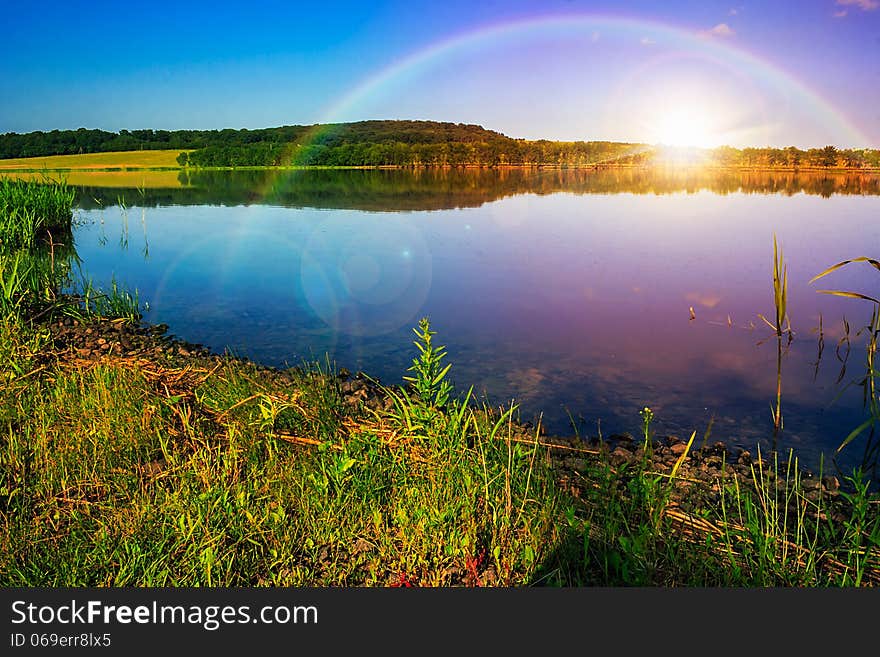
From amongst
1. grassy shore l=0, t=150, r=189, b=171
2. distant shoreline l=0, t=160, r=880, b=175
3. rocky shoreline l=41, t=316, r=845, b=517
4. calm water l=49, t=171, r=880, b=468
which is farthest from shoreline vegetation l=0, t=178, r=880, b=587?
grassy shore l=0, t=150, r=189, b=171

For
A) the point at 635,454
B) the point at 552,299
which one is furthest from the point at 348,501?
the point at 552,299

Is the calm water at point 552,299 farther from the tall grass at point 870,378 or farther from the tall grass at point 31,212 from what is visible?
the tall grass at point 31,212

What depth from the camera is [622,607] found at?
2.51 metres

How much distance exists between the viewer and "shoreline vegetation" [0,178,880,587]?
129 inches

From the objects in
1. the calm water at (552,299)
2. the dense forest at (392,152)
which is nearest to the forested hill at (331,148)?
the dense forest at (392,152)

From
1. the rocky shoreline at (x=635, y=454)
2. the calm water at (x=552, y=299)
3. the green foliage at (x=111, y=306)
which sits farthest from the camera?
the green foliage at (x=111, y=306)

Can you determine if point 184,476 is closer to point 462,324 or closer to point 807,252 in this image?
point 462,324

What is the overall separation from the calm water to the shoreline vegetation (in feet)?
5.66

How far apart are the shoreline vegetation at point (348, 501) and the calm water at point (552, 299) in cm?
173

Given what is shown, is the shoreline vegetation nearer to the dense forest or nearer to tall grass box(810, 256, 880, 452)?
tall grass box(810, 256, 880, 452)

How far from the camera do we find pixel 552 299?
13031 millimetres

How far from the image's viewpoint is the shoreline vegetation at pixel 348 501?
329 centimetres

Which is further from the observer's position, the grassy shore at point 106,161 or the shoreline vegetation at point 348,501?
the grassy shore at point 106,161

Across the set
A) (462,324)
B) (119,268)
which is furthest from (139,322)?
(119,268)
